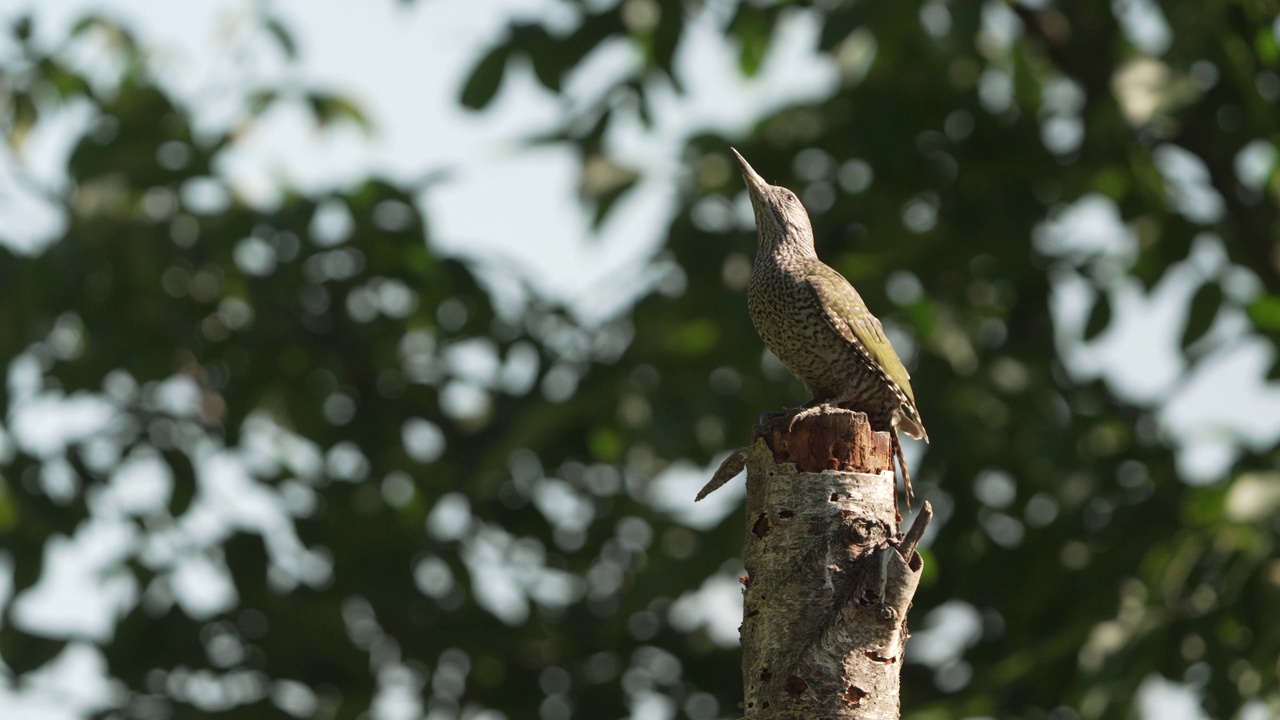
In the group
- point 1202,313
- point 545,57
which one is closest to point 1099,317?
point 1202,313

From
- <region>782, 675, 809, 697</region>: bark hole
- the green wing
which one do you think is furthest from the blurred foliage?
<region>782, 675, 809, 697</region>: bark hole

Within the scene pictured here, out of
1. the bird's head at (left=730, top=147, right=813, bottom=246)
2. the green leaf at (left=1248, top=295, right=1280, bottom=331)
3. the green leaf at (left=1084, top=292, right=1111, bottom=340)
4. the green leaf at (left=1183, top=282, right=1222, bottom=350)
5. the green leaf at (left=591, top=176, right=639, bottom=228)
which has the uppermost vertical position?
the green leaf at (left=591, top=176, right=639, bottom=228)

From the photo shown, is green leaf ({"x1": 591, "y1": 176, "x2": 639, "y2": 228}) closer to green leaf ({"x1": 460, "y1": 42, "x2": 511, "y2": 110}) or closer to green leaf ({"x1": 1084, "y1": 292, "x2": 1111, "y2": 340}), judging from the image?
green leaf ({"x1": 460, "y1": 42, "x2": 511, "y2": 110})

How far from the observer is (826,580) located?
9.45 ft

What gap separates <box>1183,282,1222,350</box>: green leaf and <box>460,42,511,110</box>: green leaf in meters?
2.91

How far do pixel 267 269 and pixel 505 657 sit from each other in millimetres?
2032

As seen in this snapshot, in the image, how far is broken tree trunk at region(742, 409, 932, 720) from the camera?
111 inches

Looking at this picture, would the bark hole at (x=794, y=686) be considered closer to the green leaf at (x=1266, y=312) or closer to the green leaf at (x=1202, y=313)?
the green leaf at (x=1266, y=312)

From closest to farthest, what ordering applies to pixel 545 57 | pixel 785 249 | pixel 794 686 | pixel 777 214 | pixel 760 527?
pixel 794 686 → pixel 760 527 → pixel 785 249 → pixel 777 214 → pixel 545 57

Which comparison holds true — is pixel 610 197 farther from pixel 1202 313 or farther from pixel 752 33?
pixel 1202 313

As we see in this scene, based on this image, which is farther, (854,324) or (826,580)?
(854,324)

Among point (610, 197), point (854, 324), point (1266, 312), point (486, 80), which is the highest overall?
point (486, 80)

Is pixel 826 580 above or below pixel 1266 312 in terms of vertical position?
below

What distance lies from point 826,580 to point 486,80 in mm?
3971
